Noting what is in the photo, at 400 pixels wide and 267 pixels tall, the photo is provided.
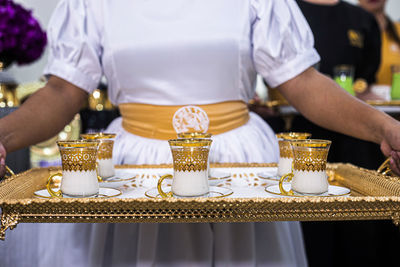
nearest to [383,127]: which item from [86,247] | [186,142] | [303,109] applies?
[303,109]

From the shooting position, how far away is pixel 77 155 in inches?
34.7

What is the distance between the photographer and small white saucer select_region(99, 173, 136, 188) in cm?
100

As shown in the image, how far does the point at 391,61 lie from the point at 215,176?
9.51 feet

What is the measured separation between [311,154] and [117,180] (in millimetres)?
457

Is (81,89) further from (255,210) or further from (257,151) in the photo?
(255,210)

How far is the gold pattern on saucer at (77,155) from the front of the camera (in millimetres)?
875

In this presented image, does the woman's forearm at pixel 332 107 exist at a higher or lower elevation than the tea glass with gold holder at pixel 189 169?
higher

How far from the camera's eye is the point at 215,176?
3.52ft

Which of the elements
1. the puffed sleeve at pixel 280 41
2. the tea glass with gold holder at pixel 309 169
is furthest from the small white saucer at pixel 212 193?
the puffed sleeve at pixel 280 41

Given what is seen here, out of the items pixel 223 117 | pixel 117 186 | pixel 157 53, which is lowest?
pixel 117 186

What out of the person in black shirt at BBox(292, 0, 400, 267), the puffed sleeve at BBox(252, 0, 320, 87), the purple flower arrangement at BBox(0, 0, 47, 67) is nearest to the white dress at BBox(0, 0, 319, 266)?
the puffed sleeve at BBox(252, 0, 320, 87)

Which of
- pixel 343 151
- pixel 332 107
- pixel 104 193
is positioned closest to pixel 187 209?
pixel 104 193

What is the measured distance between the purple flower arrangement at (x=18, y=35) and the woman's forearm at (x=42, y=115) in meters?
1.03

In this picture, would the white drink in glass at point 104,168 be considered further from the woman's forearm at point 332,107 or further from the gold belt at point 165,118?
the woman's forearm at point 332,107
